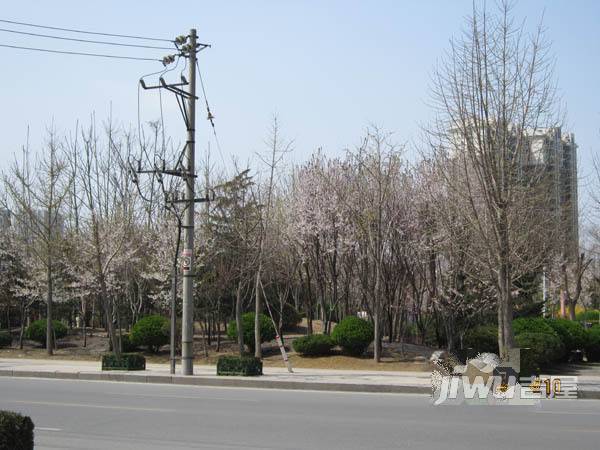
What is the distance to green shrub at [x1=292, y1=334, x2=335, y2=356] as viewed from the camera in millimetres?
24375

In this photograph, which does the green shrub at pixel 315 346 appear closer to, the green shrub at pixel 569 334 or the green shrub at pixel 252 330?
the green shrub at pixel 252 330

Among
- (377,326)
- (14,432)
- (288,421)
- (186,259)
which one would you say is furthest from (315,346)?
(14,432)

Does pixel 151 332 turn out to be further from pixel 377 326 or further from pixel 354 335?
pixel 377 326

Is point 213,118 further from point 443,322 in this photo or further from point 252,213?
point 443,322

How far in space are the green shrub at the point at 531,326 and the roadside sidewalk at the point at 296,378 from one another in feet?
7.49

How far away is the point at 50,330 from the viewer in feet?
98.1

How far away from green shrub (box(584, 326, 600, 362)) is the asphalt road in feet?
39.1

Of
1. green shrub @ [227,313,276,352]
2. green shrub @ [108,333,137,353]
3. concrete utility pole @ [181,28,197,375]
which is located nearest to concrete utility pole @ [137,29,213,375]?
concrete utility pole @ [181,28,197,375]

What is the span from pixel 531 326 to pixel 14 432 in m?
20.5

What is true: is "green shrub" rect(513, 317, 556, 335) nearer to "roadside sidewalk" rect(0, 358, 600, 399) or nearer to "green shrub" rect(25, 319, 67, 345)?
"roadside sidewalk" rect(0, 358, 600, 399)

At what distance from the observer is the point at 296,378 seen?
18.9 metres

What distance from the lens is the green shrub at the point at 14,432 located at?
598cm

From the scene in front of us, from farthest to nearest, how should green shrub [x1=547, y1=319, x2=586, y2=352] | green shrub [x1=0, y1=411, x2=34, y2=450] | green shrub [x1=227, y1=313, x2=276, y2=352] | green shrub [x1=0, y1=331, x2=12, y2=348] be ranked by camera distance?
green shrub [x1=0, y1=331, x2=12, y2=348], green shrub [x1=227, y1=313, x2=276, y2=352], green shrub [x1=547, y1=319, x2=586, y2=352], green shrub [x1=0, y1=411, x2=34, y2=450]

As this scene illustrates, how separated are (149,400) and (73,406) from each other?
1637mm
